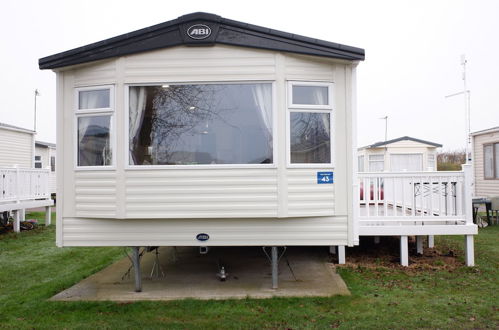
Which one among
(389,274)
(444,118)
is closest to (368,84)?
(444,118)

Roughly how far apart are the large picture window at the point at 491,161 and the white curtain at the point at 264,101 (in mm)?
12958

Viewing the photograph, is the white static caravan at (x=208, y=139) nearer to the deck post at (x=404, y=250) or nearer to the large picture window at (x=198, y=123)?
the large picture window at (x=198, y=123)

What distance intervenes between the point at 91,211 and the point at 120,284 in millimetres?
1289

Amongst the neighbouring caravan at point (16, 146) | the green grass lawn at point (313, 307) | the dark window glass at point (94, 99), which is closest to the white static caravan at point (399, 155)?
the green grass lawn at point (313, 307)

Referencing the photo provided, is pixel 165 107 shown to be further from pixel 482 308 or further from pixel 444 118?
pixel 444 118

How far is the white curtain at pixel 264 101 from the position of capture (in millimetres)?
5164

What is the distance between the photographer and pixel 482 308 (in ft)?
15.0

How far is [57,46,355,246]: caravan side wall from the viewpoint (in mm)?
5082

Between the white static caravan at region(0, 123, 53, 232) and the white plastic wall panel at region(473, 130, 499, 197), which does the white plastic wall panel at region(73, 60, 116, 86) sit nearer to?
the white static caravan at region(0, 123, 53, 232)

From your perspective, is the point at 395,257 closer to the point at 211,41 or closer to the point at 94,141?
the point at 211,41

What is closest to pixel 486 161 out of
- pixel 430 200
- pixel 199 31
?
pixel 430 200

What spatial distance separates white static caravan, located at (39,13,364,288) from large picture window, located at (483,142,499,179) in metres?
12.2

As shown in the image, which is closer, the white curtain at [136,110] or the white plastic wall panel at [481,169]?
the white curtain at [136,110]

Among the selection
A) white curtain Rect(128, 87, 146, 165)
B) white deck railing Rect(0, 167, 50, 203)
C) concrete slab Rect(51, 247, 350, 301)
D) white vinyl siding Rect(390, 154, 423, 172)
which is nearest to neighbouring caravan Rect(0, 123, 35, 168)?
white deck railing Rect(0, 167, 50, 203)
